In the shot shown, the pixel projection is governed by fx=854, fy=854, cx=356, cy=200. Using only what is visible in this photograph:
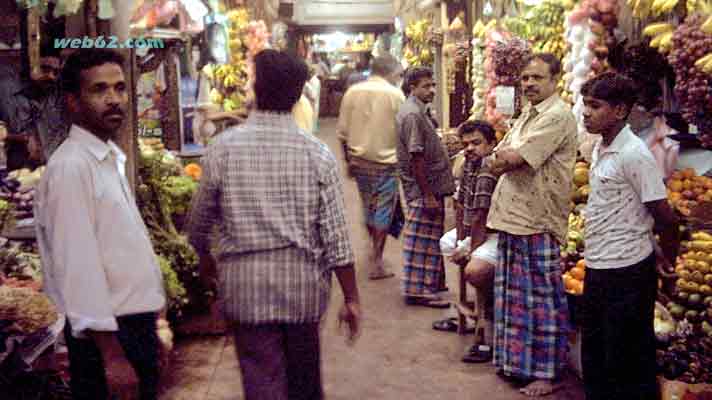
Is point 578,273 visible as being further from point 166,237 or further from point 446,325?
point 166,237

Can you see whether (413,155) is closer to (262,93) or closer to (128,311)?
(262,93)

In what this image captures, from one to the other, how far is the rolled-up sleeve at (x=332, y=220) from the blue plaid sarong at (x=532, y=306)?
78.9 inches

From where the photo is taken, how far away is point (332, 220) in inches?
120

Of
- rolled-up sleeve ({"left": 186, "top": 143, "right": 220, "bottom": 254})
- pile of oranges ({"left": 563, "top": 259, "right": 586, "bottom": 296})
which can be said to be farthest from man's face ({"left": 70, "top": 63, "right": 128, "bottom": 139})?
pile of oranges ({"left": 563, "top": 259, "right": 586, "bottom": 296})

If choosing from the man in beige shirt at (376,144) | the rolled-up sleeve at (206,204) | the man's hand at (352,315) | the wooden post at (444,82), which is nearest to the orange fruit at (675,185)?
the man in beige shirt at (376,144)

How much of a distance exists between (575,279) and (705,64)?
1602mm

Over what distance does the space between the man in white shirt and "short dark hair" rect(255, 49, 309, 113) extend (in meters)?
0.50

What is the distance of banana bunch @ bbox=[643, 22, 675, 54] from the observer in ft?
Answer: 17.5

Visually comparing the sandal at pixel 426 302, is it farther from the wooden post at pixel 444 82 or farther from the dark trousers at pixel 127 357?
the wooden post at pixel 444 82

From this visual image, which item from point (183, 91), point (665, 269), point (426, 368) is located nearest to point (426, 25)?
point (183, 91)

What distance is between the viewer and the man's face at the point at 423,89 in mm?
6758

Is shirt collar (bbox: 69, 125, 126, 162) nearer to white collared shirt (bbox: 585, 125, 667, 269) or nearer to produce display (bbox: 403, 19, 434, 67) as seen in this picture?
white collared shirt (bbox: 585, 125, 667, 269)

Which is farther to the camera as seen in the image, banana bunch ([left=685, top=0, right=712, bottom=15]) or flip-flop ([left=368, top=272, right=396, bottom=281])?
flip-flop ([left=368, top=272, right=396, bottom=281])

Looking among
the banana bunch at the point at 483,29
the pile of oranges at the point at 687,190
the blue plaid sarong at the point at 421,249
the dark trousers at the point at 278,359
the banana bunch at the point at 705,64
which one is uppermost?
the banana bunch at the point at 483,29
